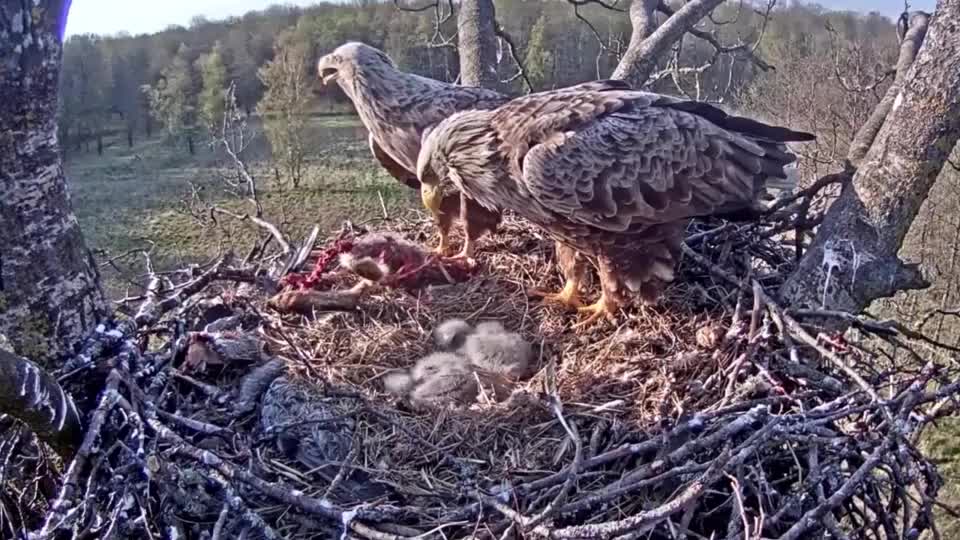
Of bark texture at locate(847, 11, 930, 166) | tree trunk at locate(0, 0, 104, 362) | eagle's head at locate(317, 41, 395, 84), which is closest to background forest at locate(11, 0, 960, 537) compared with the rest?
bark texture at locate(847, 11, 930, 166)

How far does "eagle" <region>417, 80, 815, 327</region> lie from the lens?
3105mm

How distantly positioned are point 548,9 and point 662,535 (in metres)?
11.7

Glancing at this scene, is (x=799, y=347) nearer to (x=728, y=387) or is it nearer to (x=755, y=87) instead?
(x=728, y=387)

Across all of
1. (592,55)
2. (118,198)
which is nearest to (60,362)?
(592,55)

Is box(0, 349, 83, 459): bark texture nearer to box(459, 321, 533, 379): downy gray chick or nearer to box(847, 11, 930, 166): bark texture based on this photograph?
box(459, 321, 533, 379): downy gray chick

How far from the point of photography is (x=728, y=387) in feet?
8.56

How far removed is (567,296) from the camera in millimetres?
3547

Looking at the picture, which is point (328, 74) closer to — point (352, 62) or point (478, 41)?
point (352, 62)

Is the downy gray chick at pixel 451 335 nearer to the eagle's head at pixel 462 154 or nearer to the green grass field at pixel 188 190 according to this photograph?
the eagle's head at pixel 462 154

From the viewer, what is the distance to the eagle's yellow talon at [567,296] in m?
3.54

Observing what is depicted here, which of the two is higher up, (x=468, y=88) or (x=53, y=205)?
(x=468, y=88)

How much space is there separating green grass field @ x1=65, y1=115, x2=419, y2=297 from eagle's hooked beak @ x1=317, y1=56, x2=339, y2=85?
8.00 meters

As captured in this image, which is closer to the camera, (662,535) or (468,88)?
(662,535)

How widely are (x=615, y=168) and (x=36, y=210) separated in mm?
1951
